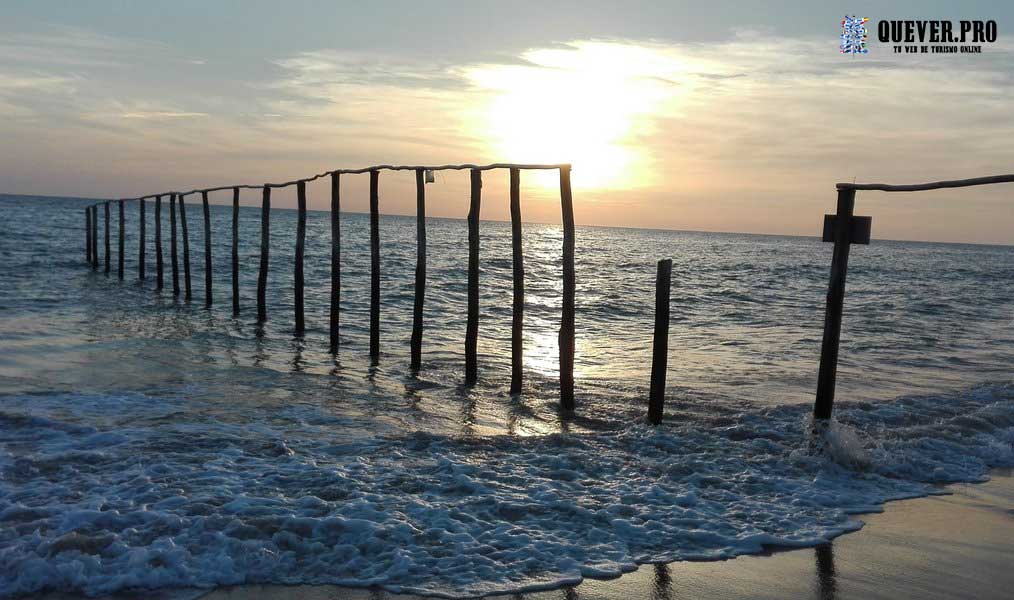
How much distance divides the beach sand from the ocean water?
7.2 inches

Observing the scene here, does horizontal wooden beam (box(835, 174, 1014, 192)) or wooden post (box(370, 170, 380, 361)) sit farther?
wooden post (box(370, 170, 380, 361))

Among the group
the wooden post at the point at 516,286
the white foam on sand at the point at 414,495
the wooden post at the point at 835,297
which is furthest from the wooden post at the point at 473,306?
the wooden post at the point at 835,297

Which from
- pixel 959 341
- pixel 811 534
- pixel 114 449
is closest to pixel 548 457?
pixel 811 534

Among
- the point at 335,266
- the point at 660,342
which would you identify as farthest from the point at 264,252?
the point at 660,342

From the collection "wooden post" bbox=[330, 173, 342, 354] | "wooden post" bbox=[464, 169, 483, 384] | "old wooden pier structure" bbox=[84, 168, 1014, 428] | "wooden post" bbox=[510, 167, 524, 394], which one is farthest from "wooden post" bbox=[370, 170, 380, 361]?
"wooden post" bbox=[510, 167, 524, 394]

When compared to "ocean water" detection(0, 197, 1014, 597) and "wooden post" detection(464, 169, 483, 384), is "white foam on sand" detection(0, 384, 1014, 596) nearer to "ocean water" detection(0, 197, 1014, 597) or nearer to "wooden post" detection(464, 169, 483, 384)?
"ocean water" detection(0, 197, 1014, 597)

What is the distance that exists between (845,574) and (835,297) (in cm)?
353

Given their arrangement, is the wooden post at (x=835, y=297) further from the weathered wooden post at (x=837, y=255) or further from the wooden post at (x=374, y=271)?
the wooden post at (x=374, y=271)

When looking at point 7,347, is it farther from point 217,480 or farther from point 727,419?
point 727,419

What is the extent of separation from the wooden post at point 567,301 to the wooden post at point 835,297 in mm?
3097

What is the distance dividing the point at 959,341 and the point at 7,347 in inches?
774

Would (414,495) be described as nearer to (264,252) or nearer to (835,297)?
(835,297)

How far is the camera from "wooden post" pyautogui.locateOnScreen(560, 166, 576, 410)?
32.7 feet

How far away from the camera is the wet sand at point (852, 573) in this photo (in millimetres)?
4734
